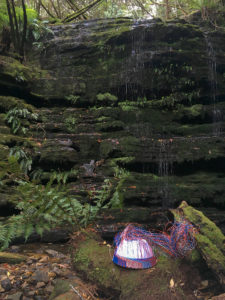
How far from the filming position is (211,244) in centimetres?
269

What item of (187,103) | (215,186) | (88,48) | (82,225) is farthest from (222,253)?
(88,48)

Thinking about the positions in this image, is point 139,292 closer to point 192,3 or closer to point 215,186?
point 215,186

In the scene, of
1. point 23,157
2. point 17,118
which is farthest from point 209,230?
point 17,118

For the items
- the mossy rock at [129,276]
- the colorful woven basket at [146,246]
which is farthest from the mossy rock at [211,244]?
the mossy rock at [129,276]

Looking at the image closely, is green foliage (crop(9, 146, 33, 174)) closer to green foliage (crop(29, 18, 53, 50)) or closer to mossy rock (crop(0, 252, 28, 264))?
mossy rock (crop(0, 252, 28, 264))

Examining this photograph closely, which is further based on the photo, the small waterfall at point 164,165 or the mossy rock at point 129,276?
the small waterfall at point 164,165

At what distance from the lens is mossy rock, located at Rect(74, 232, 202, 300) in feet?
7.60

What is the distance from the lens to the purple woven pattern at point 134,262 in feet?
8.43

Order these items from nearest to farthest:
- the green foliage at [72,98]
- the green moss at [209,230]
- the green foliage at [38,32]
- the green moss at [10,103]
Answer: the green moss at [209,230], the green moss at [10,103], the green foliage at [72,98], the green foliage at [38,32]

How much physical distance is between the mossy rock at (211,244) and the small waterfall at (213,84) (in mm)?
4347

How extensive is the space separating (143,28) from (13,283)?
881cm

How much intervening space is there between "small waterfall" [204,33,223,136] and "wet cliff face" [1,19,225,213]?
0.10 feet

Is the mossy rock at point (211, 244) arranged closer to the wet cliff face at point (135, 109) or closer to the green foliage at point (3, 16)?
the wet cliff face at point (135, 109)

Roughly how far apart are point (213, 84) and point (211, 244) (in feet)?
21.2
